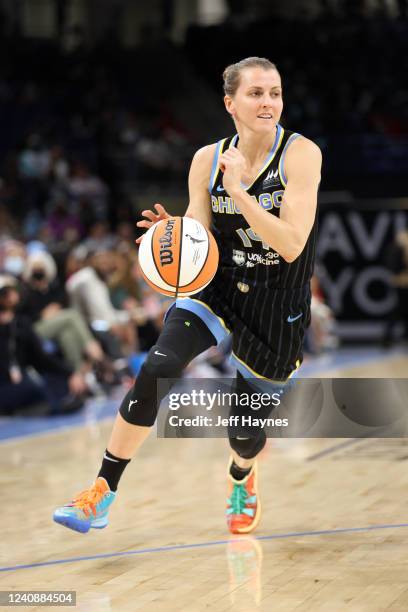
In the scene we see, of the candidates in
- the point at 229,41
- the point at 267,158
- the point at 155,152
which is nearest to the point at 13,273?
the point at 267,158

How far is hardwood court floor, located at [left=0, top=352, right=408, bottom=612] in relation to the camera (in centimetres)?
400

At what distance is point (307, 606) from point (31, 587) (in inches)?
42.4

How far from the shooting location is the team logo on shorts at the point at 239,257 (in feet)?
15.7

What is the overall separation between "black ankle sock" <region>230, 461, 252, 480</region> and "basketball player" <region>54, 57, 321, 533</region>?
254 millimetres

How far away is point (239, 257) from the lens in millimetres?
4805

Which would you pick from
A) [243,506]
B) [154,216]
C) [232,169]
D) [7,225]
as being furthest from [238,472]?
[7,225]

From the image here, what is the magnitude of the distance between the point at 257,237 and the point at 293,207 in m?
0.26

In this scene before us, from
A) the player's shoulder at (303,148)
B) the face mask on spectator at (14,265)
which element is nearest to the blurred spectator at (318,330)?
the face mask on spectator at (14,265)

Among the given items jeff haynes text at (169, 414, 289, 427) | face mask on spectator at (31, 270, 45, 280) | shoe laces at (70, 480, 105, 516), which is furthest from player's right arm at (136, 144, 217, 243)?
face mask on spectator at (31, 270, 45, 280)

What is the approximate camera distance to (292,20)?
23234 millimetres

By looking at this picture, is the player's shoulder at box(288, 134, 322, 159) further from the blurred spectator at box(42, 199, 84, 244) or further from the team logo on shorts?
the blurred spectator at box(42, 199, 84, 244)

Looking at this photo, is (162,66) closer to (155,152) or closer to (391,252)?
(155,152)

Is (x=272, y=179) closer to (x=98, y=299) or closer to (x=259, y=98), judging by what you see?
(x=259, y=98)

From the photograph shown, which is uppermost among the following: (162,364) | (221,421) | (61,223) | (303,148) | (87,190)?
(303,148)
